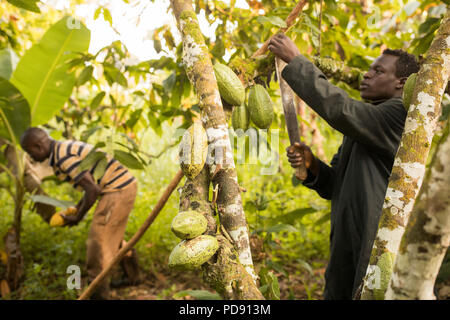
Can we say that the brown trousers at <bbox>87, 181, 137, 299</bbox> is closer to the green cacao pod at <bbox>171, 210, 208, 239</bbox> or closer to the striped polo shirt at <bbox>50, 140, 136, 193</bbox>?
the striped polo shirt at <bbox>50, 140, 136, 193</bbox>

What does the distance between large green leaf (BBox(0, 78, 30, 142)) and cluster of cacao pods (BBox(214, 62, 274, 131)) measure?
2090mm

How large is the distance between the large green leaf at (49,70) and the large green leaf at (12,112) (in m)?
0.19

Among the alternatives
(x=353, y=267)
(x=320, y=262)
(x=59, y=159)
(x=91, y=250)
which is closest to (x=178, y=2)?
(x=353, y=267)

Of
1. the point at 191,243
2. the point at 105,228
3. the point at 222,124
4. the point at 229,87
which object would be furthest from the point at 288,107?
the point at 105,228

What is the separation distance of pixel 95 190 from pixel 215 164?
2199mm

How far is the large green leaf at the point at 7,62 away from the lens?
3.14 meters

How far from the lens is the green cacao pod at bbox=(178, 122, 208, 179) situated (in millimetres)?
776

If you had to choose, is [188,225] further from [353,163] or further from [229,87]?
[353,163]

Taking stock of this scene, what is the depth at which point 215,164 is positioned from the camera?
784 millimetres

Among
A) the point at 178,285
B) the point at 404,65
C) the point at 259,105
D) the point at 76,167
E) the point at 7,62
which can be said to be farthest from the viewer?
the point at 7,62

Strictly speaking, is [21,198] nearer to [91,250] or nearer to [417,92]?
[91,250]
